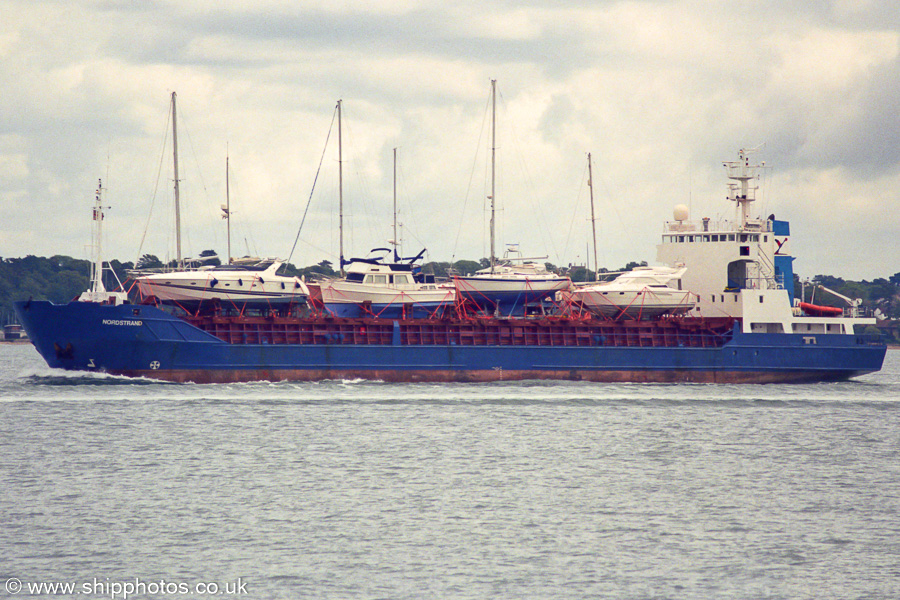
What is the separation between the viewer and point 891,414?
45.2m

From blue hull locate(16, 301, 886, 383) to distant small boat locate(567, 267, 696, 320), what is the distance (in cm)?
273

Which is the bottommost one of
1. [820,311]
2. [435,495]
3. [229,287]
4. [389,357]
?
[435,495]

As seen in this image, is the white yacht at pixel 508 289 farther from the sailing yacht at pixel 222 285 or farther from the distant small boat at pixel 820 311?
the distant small boat at pixel 820 311

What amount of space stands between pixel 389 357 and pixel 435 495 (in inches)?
838

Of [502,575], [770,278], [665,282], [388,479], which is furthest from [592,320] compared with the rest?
[502,575]

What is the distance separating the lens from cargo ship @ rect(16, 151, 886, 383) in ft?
144

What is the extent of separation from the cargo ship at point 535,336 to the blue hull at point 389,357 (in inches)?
2.3

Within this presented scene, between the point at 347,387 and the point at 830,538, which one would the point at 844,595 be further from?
the point at 347,387

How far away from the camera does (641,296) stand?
170 ft

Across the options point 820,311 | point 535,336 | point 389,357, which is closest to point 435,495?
point 389,357

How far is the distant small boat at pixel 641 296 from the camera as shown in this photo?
170 feet

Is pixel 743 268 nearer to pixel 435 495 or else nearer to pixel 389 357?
pixel 389 357

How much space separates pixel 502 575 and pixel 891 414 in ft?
104

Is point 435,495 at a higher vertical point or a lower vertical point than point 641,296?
lower
